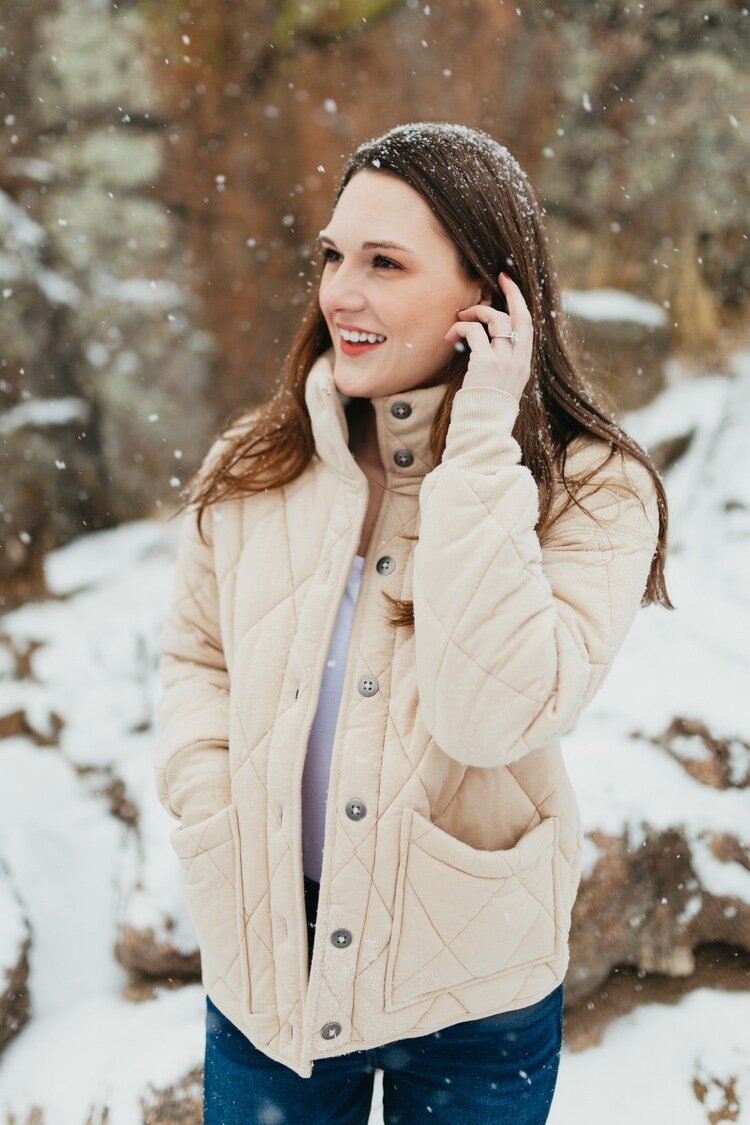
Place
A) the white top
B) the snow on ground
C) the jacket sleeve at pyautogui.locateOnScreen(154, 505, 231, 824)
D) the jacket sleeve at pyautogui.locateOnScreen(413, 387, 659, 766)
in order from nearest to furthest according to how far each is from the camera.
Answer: the jacket sleeve at pyautogui.locateOnScreen(413, 387, 659, 766)
the white top
the jacket sleeve at pyautogui.locateOnScreen(154, 505, 231, 824)
the snow on ground

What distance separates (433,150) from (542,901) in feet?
4.01

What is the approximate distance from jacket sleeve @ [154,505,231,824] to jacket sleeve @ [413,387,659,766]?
48 cm

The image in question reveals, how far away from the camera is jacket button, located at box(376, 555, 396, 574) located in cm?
146

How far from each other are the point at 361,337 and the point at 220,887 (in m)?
0.93

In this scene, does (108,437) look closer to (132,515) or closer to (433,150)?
(132,515)

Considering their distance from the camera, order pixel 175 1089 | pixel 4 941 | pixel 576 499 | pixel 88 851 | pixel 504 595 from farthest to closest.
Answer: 1. pixel 88 851
2. pixel 4 941
3. pixel 175 1089
4. pixel 576 499
5. pixel 504 595

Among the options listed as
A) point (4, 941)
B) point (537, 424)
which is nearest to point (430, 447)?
point (537, 424)

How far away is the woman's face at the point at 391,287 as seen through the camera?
56.2 inches

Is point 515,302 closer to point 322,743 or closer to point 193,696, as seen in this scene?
point 322,743

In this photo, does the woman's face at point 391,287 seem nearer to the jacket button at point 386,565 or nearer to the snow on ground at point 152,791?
the jacket button at point 386,565

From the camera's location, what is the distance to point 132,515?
5.33 metres

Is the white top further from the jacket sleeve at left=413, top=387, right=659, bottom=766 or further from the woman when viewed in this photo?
the jacket sleeve at left=413, top=387, right=659, bottom=766

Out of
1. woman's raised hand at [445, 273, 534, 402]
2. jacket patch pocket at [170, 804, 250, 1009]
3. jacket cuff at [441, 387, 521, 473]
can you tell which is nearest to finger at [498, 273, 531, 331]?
woman's raised hand at [445, 273, 534, 402]

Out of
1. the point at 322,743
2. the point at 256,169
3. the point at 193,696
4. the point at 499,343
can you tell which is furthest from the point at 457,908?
the point at 256,169
